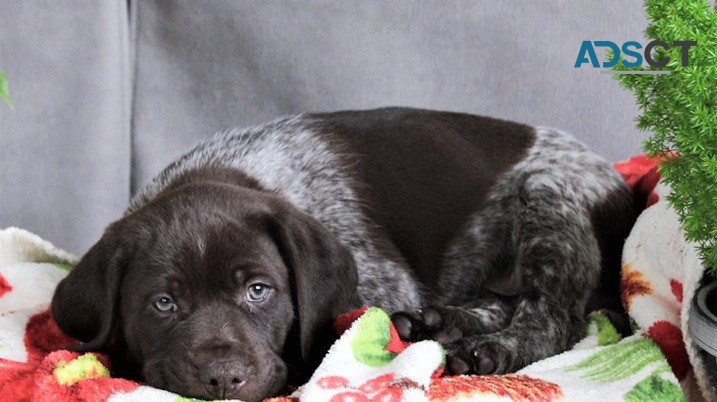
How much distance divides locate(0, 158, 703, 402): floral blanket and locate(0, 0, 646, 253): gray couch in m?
0.96

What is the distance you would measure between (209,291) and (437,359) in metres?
0.69

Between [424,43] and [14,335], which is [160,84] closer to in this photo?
[424,43]

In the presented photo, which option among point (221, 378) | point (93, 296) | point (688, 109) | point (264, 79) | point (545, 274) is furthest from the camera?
point (264, 79)

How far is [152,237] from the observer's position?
10.5ft

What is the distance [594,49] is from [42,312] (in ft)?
9.41

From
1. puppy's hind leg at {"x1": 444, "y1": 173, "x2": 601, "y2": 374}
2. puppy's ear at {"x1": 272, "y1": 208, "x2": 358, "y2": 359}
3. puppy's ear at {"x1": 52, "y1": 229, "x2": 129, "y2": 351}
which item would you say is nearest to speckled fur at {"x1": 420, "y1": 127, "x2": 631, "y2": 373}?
puppy's hind leg at {"x1": 444, "y1": 173, "x2": 601, "y2": 374}

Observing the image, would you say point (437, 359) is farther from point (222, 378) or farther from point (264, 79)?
point (264, 79)

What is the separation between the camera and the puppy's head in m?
2.95

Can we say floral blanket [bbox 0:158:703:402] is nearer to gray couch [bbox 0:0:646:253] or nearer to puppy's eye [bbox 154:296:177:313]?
puppy's eye [bbox 154:296:177:313]

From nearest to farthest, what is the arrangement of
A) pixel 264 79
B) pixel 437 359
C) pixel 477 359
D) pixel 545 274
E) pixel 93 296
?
pixel 437 359
pixel 93 296
pixel 477 359
pixel 545 274
pixel 264 79

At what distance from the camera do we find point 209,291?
3090 millimetres

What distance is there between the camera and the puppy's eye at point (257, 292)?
3139mm

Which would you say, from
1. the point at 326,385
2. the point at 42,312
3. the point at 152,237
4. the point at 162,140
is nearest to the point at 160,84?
the point at 162,140

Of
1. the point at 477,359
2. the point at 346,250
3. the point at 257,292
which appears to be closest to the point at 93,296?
the point at 257,292
